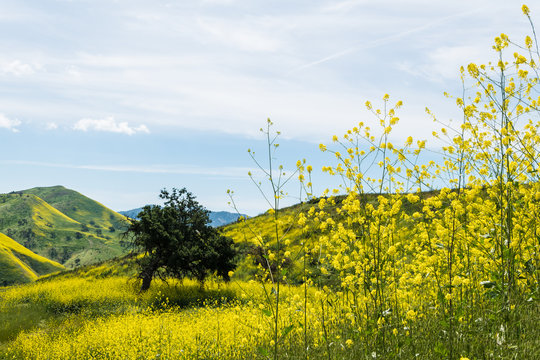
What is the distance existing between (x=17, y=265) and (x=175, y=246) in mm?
98246

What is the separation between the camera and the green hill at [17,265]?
288ft

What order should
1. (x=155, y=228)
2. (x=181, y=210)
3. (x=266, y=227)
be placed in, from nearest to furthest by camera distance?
(x=155, y=228)
(x=181, y=210)
(x=266, y=227)

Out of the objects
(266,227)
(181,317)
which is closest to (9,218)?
(266,227)

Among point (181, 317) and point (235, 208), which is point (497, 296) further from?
point (181, 317)

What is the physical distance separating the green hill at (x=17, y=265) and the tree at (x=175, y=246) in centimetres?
8626

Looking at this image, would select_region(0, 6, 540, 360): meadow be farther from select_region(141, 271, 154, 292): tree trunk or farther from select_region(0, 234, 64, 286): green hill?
select_region(0, 234, 64, 286): green hill

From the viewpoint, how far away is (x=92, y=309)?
15766 millimetres

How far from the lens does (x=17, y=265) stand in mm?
93312

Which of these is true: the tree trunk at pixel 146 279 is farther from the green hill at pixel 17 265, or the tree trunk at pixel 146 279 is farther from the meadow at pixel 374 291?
the green hill at pixel 17 265

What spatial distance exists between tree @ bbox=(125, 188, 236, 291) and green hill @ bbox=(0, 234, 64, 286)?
8626 centimetres

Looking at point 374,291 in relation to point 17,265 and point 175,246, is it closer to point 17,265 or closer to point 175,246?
point 175,246

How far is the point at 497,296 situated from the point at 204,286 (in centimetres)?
1666

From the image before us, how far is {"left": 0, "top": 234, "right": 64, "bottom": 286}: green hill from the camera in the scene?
8769cm

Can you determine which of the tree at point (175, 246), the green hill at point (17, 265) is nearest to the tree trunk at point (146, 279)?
the tree at point (175, 246)
